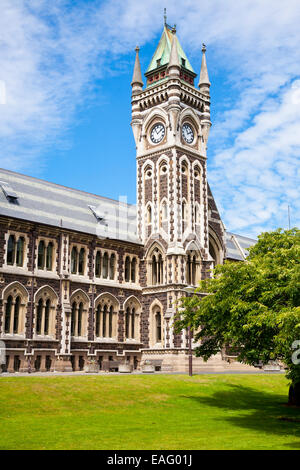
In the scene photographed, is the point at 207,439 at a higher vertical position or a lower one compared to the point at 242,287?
lower

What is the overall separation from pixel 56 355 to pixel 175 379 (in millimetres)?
12873

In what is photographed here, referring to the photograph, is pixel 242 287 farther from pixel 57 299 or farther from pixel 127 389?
pixel 57 299

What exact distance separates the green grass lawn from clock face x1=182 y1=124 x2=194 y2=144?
26605mm

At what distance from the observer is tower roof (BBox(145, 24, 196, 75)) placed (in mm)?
57438

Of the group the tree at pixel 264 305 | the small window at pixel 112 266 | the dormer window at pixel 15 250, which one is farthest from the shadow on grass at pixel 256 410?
the dormer window at pixel 15 250

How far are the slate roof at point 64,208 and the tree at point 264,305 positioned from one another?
22.3m

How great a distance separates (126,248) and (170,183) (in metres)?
7.67

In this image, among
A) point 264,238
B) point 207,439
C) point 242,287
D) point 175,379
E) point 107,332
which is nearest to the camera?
point 207,439

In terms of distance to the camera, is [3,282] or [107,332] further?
[107,332]

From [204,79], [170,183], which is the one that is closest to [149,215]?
[170,183]

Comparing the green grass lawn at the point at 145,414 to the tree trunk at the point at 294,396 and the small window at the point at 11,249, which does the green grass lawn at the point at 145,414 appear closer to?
the tree trunk at the point at 294,396

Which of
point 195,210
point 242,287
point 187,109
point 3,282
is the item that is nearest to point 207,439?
point 242,287

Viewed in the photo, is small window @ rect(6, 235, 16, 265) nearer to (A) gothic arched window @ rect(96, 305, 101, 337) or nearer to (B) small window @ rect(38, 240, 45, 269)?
(B) small window @ rect(38, 240, 45, 269)

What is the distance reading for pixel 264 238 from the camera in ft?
94.3
